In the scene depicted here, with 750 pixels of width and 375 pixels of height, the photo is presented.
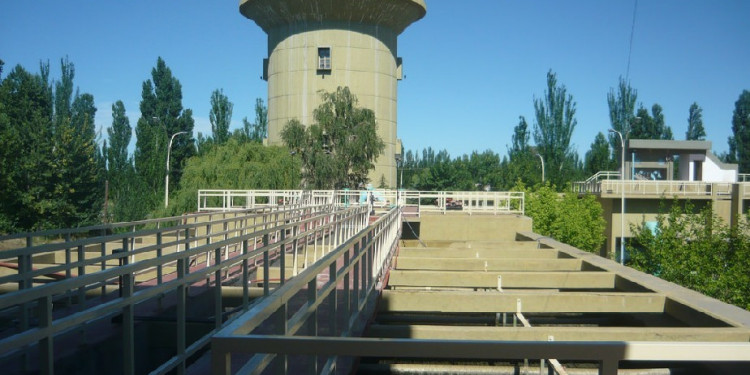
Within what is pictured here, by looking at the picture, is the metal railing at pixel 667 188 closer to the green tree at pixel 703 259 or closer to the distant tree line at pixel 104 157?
the green tree at pixel 703 259

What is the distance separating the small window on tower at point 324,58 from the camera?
5644cm

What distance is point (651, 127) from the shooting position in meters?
84.0

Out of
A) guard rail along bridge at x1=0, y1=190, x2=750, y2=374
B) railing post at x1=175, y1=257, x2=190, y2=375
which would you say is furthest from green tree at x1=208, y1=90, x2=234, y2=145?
railing post at x1=175, y1=257, x2=190, y2=375

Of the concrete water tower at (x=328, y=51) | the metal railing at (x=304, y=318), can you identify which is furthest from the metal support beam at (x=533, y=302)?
the concrete water tower at (x=328, y=51)

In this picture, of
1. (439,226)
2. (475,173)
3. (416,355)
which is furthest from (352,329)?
(475,173)

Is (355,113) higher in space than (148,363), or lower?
higher

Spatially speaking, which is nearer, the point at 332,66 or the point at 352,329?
the point at 352,329

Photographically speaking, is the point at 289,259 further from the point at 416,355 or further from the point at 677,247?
the point at 677,247

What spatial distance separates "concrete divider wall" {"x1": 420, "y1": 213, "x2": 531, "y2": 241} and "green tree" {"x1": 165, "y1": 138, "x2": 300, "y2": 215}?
44.4 feet

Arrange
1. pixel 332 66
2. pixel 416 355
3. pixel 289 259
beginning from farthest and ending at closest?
pixel 332 66 → pixel 289 259 → pixel 416 355

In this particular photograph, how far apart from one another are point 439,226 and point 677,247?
11.6m

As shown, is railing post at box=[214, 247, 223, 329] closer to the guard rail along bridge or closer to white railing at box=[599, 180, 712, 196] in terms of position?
the guard rail along bridge

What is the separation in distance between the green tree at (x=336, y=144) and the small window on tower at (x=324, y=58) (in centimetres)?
993

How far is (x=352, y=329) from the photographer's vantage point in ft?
21.5
